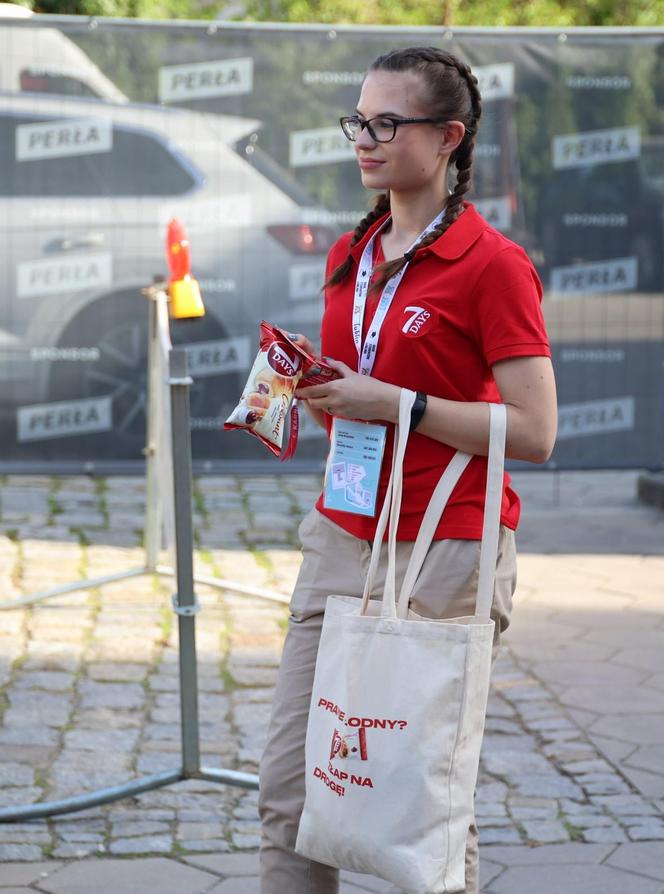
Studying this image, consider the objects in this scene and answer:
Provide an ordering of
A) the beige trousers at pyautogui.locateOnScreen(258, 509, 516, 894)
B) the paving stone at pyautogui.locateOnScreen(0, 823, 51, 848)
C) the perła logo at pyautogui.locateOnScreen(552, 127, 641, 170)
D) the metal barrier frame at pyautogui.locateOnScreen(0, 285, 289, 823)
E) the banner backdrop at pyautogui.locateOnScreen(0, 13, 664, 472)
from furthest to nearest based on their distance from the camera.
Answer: the perła logo at pyautogui.locateOnScreen(552, 127, 641, 170)
the banner backdrop at pyautogui.locateOnScreen(0, 13, 664, 472)
the metal barrier frame at pyautogui.locateOnScreen(0, 285, 289, 823)
the paving stone at pyautogui.locateOnScreen(0, 823, 51, 848)
the beige trousers at pyautogui.locateOnScreen(258, 509, 516, 894)

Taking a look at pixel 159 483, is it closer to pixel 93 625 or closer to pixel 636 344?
pixel 93 625

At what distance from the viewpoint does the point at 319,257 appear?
730cm

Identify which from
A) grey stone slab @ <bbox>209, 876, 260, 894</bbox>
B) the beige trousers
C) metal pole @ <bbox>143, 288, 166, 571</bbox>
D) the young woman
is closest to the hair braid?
the young woman

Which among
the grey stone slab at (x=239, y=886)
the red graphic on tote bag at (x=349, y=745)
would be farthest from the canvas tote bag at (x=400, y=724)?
the grey stone slab at (x=239, y=886)

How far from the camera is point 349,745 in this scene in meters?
2.38

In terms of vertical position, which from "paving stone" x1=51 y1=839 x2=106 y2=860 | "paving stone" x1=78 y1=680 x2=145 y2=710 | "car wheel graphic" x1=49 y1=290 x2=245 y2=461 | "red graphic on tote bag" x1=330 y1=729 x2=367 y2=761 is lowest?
"paving stone" x1=51 y1=839 x2=106 y2=860

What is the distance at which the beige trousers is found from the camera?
258 cm

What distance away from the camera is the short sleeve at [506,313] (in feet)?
7.99

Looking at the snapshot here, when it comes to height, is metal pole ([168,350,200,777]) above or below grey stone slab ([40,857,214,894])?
above

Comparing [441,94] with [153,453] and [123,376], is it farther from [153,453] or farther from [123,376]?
[123,376]

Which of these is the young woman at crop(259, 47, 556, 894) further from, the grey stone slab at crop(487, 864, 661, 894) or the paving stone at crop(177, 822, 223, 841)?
the paving stone at crop(177, 822, 223, 841)

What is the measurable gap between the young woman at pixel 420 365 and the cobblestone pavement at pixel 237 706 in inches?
37.1

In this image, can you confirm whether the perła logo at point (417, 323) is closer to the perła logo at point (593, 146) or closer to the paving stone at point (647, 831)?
the paving stone at point (647, 831)

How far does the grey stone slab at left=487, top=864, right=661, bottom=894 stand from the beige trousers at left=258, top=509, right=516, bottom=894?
34.1 inches
